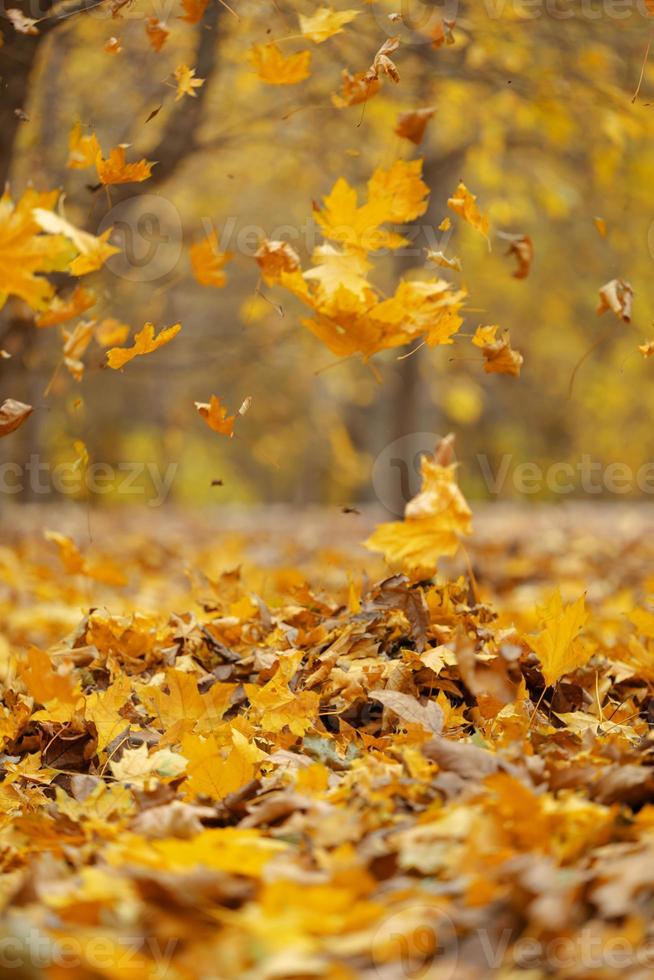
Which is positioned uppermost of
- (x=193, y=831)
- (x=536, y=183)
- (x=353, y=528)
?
(x=193, y=831)

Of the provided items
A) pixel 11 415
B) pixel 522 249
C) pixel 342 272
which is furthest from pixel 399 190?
pixel 11 415

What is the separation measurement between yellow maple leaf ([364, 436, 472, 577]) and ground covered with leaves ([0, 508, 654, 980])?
10 cm

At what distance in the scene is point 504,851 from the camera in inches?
50.6

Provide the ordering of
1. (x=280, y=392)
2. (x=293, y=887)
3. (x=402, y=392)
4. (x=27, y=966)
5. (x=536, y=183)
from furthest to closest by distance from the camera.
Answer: (x=280, y=392) → (x=402, y=392) → (x=536, y=183) → (x=293, y=887) → (x=27, y=966)

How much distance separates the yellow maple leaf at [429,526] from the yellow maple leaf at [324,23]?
101cm

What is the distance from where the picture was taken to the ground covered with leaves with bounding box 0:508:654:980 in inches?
45.0

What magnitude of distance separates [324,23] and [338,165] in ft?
11.2

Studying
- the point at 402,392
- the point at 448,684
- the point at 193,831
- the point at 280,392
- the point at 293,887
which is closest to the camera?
the point at 293,887

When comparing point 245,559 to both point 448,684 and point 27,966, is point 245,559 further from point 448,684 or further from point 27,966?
point 27,966

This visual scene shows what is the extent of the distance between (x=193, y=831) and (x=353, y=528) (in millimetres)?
6585

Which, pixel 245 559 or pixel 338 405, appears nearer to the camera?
pixel 245 559

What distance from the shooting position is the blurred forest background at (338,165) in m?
3.35

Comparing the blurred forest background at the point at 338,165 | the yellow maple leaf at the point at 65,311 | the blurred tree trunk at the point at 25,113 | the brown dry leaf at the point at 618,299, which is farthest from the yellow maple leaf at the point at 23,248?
the brown dry leaf at the point at 618,299

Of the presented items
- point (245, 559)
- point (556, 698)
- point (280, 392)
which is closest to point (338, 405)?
point (280, 392)
